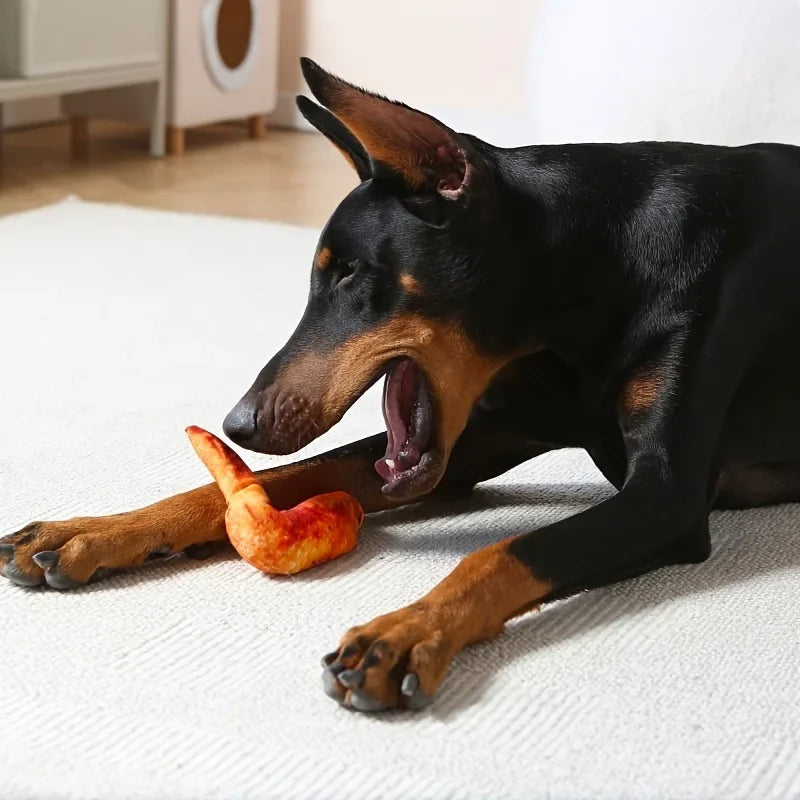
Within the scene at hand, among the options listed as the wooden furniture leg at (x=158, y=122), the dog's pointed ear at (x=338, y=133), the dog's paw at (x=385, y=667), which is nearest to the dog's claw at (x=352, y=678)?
the dog's paw at (x=385, y=667)

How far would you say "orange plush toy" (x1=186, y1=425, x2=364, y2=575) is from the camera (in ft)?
5.45

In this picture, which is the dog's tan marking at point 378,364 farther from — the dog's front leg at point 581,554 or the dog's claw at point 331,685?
the dog's claw at point 331,685

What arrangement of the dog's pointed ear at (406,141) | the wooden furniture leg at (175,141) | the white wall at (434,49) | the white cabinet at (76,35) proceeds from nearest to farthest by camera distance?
→ the dog's pointed ear at (406,141) < the white cabinet at (76,35) < the wooden furniture leg at (175,141) < the white wall at (434,49)

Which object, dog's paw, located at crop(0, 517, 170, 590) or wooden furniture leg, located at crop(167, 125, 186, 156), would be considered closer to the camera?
dog's paw, located at crop(0, 517, 170, 590)

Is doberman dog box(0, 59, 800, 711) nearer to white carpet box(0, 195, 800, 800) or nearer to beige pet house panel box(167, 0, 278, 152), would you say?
white carpet box(0, 195, 800, 800)

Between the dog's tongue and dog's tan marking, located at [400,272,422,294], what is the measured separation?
0.28ft

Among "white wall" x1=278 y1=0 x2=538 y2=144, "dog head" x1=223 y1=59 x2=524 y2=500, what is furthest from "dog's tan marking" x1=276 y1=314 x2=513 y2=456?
"white wall" x1=278 y1=0 x2=538 y2=144

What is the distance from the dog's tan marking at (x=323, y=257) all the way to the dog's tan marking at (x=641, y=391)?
16.2 inches

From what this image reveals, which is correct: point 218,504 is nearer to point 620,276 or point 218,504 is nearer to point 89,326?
point 620,276

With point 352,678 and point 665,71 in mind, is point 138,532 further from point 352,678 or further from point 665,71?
point 665,71

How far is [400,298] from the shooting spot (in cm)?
164

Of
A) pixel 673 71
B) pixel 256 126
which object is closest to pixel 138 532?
pixel 673 71

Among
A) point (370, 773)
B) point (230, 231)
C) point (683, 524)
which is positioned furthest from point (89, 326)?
point (370, 773)

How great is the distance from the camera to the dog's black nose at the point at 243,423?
1.66 meters
